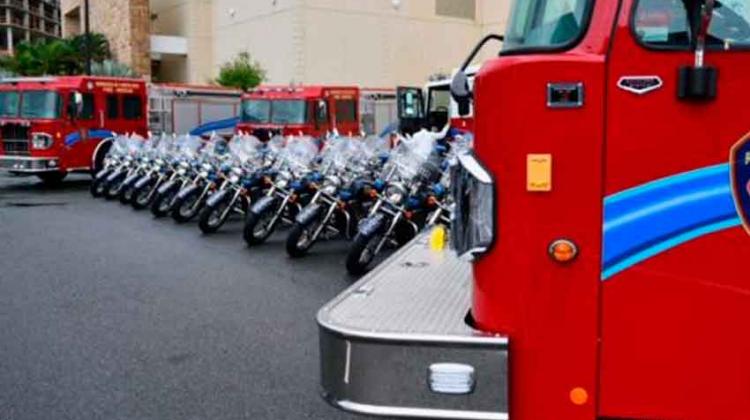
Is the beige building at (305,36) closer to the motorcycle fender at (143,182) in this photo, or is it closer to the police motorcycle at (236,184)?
the motorcycle fender at (143,182)

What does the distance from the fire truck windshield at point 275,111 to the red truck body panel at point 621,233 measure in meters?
18.0

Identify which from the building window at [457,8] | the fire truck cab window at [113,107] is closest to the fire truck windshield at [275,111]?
the fire truck cab window at [113,107]

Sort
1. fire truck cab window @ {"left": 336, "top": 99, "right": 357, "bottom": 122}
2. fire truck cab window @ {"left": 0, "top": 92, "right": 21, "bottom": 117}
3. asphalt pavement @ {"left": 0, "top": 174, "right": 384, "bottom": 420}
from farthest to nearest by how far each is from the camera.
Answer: fire truck cab window @ {"left": 336, "top": 99, "right": 357, "bottom": 122}, fire truck cab window @ {"left": 0, "top": 92, "right": 21, "bottom": 117}, asphalt pavement @ {"left": 0, "top": 174, "right": 384, "bottom": 420}

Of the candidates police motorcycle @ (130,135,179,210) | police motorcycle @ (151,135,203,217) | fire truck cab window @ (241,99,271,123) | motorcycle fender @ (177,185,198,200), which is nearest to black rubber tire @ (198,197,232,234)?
motorcycle fender @ (177,185,198,200)

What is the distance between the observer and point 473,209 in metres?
2.47

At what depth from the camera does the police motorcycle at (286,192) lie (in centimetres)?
1000

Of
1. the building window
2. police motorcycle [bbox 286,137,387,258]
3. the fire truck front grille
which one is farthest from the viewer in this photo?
the building window

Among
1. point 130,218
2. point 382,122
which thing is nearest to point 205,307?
point 130,218

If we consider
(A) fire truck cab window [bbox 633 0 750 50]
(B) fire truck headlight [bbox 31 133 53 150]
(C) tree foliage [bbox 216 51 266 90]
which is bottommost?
(B) fire truck headlight [bbox 31 133 53 150]

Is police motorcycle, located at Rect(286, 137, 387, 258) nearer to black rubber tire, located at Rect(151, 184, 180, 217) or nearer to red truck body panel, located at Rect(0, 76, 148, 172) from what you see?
black rubber tire, located at Rect(151, 184, 180, 217)

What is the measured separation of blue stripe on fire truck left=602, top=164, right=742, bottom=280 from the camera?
7.27ft

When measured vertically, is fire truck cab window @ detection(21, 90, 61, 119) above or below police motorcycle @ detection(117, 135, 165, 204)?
above

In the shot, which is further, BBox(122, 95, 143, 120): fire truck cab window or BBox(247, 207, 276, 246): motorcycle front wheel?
BBox(122, 95, 143, 120): fire truck cab window

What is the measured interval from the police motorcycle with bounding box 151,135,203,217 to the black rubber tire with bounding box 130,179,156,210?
98 cm
